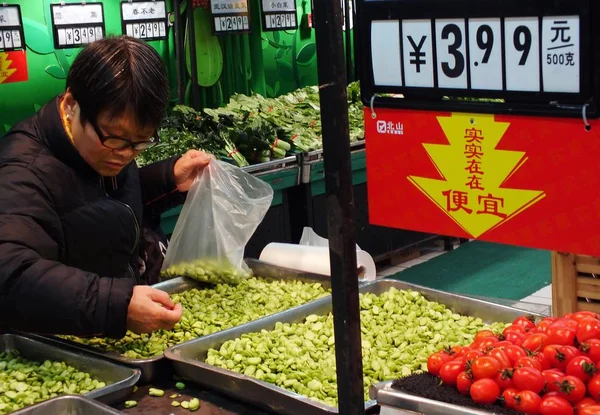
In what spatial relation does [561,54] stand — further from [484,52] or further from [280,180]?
[280,180]

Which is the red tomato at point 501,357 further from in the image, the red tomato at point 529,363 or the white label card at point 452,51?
the white label card at point 452,51

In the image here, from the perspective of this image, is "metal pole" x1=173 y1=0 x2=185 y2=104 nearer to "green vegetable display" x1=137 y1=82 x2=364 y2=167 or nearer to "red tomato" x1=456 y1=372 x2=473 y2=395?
"green vegetable display" x1=137 y1=82 x2=364 y2=167

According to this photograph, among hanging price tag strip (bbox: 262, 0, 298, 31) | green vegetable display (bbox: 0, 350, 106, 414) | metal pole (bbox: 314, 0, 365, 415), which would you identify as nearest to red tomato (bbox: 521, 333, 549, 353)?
metal pole (bbox: 314, 0, 365, 415)

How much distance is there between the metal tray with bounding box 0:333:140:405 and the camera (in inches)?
95.3

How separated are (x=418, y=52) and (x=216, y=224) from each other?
1837 millimetres

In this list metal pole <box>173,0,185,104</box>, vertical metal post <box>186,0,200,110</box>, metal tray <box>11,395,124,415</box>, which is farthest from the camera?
vertical metal post <box>186,0,200,110</box>

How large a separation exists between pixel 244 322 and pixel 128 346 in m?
0.44

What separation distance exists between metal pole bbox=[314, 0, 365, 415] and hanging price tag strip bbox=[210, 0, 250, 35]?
599 cm

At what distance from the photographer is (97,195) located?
2785 millimetres

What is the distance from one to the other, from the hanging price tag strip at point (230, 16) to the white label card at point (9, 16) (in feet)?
5.73

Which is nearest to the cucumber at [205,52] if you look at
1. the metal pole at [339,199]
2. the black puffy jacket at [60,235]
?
the black puffy jacket at [60,235]

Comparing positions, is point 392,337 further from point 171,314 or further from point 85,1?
point 85,1

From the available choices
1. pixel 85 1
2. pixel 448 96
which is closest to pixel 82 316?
pixel 448 96

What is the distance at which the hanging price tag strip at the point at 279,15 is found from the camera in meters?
7.55
